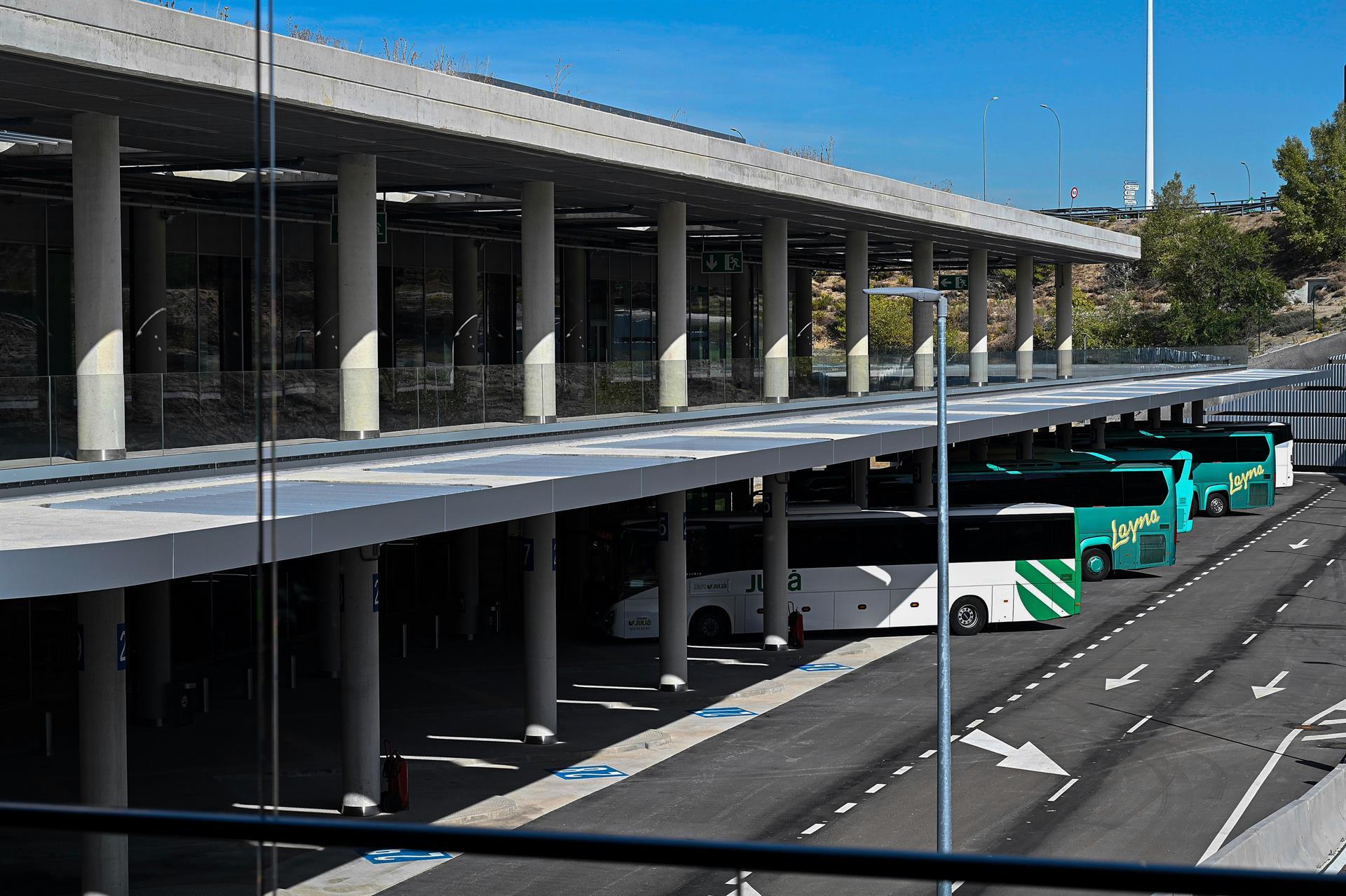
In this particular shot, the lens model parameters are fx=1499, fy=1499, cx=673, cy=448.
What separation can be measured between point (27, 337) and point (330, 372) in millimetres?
8525

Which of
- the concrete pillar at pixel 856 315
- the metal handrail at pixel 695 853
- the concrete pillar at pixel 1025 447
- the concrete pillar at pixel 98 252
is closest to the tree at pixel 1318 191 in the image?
the concrete pillar at pixel 1025 447

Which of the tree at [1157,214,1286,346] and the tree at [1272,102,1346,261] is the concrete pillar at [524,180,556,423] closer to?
the tree at [1157,214,1286,346]

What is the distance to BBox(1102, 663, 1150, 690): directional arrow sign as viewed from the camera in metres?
27.6

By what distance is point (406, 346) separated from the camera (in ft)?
122

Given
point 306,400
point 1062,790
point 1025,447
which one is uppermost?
point 306,400

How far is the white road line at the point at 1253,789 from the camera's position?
1730 cm

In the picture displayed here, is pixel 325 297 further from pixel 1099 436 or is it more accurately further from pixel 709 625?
pixel 1099 436

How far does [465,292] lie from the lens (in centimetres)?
3822

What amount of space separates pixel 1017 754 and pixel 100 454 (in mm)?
13653

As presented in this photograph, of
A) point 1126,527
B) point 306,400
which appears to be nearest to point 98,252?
point 306,400

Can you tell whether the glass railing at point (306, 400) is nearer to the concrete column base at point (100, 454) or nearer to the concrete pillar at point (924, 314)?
the concrete column base at point (100, 454)

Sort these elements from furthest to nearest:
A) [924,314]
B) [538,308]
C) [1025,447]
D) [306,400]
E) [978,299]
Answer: [978,299] < [1025,447] < [924,314] < [538,308] < [306,400]

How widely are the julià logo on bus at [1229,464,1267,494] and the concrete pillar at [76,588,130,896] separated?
160ft

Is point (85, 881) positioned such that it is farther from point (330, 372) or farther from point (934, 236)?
point (934, 236)
